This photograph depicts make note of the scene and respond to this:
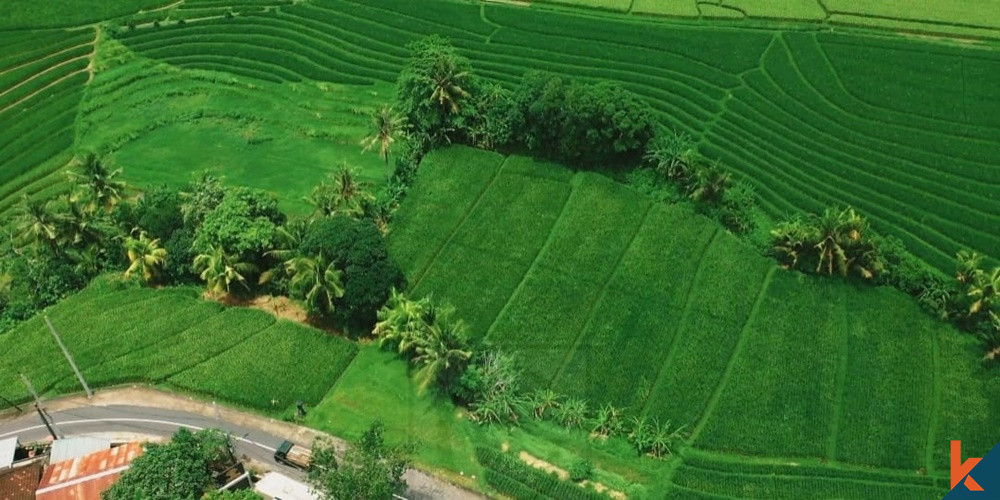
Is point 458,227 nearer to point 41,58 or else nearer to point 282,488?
point 282,488

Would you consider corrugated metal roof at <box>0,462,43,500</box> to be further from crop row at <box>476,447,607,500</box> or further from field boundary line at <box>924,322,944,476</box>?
field boundary line at <box>924,322,944,476</box>

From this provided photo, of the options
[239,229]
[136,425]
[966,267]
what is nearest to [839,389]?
[966,267]

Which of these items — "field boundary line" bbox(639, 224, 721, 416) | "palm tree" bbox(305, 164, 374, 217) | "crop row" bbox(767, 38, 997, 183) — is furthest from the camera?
"crop row" bbox(767, 38, 997, 183)

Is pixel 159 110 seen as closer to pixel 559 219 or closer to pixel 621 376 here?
pixel 559 219

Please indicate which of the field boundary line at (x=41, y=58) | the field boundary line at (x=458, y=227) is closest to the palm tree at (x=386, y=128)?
the field boundary line at (x=458, y=227)

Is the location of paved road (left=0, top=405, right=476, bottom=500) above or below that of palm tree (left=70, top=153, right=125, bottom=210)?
below

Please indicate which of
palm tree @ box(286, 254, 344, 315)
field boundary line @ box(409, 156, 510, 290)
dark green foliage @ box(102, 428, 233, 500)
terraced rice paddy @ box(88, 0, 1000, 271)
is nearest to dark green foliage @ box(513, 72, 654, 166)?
field boundary line @ box(409, 156, 510, 290)

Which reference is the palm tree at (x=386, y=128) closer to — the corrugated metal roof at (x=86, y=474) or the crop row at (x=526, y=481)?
the crop row at (x=526, y=481)
